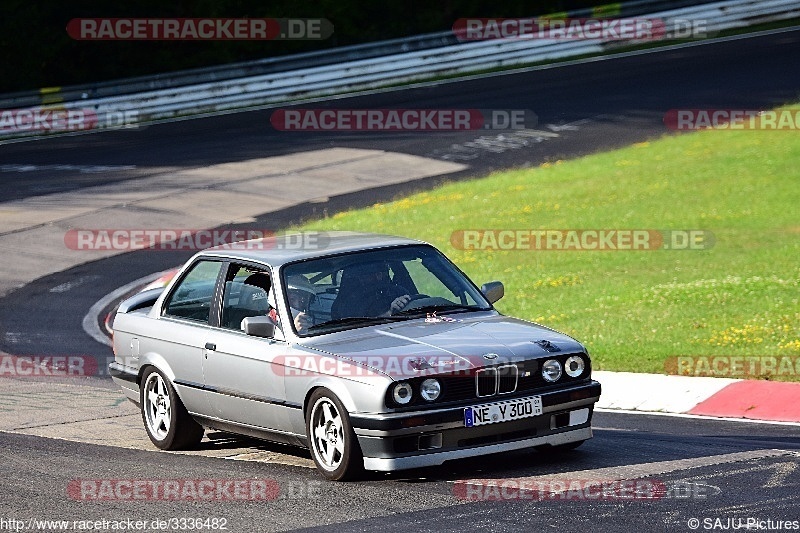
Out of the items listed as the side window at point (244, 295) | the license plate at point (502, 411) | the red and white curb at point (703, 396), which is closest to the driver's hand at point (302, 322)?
the side window at point (244, 295)

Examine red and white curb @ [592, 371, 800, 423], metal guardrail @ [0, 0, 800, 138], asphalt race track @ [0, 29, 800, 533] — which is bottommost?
red and white curb @ [592, 371, 800, 423]

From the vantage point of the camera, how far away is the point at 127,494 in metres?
8.06

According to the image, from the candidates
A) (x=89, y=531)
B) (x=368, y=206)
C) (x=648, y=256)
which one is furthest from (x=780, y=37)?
(x=89, y=531)

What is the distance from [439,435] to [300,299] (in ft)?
5.15

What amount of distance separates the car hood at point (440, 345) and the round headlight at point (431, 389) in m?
0.06

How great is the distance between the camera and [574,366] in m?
8.41

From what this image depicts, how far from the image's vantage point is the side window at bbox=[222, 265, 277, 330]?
9.13 m

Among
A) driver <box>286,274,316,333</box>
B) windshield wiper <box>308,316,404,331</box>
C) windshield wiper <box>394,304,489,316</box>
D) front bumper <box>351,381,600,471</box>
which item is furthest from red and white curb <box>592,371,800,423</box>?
driver <box>286,274,316,333</box>

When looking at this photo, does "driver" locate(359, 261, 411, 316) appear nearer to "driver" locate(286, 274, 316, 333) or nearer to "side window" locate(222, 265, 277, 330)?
"driver" locate(286, 274, 316, 333)

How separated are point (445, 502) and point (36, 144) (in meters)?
24.3

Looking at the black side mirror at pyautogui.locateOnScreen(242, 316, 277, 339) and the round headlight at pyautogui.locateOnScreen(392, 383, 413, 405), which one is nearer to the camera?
the round headlight at pyautogui.locateOnScreen(392, 383, 413, 405)

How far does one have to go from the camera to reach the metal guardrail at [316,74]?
105 feet

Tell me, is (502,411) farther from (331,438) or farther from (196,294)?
(196,294)

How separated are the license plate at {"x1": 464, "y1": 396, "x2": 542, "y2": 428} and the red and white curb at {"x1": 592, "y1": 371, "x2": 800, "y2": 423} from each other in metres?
3.15
